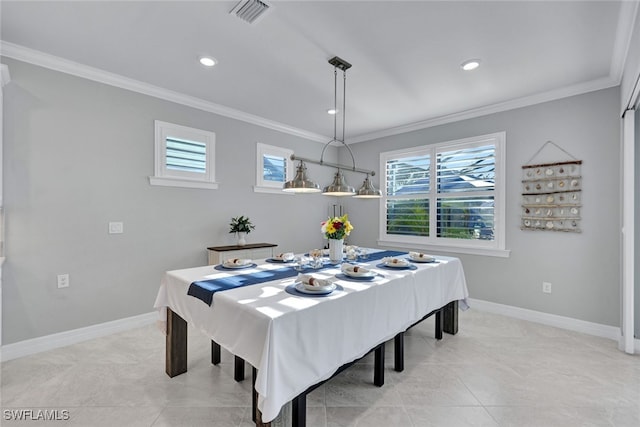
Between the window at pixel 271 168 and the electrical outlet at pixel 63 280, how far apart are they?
2.30 meters

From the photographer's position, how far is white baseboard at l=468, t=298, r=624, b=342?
9.53 ft

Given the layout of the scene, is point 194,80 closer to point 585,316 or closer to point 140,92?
point 140,92

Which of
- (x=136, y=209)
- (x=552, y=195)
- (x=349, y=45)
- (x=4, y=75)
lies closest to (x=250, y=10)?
(x=349, y=45)

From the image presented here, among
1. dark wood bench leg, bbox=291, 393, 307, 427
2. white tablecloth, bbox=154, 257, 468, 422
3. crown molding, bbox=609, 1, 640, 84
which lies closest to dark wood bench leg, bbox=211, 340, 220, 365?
white tablecloth, bbox=154, 257, 468, 422

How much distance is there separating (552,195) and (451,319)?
1.83 m

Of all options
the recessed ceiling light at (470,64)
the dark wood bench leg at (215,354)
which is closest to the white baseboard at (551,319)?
the recessed ceiling light at (470,64)

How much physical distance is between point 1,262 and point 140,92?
2.02m

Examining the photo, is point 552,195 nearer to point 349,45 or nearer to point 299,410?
point 349,45

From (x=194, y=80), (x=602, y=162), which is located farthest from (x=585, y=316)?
(x=194, y=80)

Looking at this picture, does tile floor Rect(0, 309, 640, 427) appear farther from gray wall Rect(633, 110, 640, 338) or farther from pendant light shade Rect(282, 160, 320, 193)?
pendant light shade Rect(282, 160, 320, 193)

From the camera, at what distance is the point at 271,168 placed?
4453 millimetres

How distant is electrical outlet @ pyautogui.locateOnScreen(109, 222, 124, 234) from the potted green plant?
1218 millimetres

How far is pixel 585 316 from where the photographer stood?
304 centimetres

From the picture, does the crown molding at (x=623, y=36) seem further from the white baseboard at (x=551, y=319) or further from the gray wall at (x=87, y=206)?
the gray wall at (x=87, y=206)
